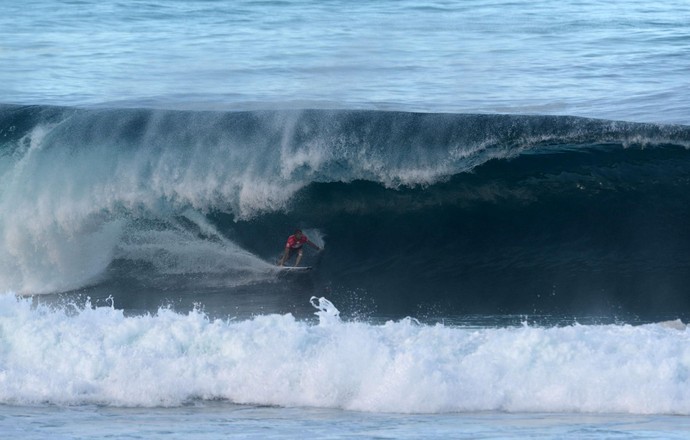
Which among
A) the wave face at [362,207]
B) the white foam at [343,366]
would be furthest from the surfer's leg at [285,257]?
the white foam at [343,366]

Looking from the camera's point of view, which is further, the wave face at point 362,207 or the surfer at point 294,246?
the surfer at point 294,246

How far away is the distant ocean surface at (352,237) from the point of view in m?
7.01

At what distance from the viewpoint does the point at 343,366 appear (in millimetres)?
7270

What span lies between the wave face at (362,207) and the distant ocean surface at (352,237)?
0.03 m

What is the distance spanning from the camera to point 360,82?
16.0 m

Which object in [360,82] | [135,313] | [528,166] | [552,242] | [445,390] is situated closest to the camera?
[445,390]

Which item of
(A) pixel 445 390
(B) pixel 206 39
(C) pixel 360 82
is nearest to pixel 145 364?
(A) pixel 445 390

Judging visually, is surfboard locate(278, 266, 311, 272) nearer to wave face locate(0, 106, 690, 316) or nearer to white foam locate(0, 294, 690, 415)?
wave face locate(0, 106, 690, 316)

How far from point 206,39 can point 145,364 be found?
14.6 meters

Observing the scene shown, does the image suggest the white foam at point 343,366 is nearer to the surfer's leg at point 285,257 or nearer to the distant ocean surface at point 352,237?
the distant ocean surface at point 352,237

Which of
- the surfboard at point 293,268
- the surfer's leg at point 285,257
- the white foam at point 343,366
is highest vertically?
the surfer's leg at point 285,257

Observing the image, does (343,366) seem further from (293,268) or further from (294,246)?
(294,246)

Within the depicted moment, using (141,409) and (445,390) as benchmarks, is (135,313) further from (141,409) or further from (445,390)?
(445,390)

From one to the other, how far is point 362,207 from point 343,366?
468 centimetres
